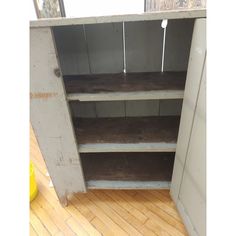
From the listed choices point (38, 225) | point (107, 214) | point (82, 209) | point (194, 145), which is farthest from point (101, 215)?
point (194, 145)

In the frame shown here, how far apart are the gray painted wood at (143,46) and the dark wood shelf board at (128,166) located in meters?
0.67

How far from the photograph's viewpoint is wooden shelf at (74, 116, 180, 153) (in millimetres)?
1102

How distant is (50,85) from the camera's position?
875 mm

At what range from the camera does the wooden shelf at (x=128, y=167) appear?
4.23ft

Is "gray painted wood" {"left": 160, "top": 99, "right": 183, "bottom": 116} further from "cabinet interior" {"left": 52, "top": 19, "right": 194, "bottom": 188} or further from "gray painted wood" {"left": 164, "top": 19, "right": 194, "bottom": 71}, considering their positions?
"gray painted wood" {"left": 164, "top": 19, "right": 194, "bottom": 71}

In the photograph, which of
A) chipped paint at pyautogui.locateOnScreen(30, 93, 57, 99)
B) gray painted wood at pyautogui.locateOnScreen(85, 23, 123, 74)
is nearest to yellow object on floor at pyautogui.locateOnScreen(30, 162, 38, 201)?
chipped paint at pyautogui.locateOnScreen(30, 93, 57, 99)

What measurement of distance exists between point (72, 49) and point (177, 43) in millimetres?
644

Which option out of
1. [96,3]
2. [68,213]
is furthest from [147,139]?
[96,3]

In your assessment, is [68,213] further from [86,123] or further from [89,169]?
[86,123]

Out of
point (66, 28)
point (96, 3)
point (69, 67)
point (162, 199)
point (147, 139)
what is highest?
point (96, 3)
